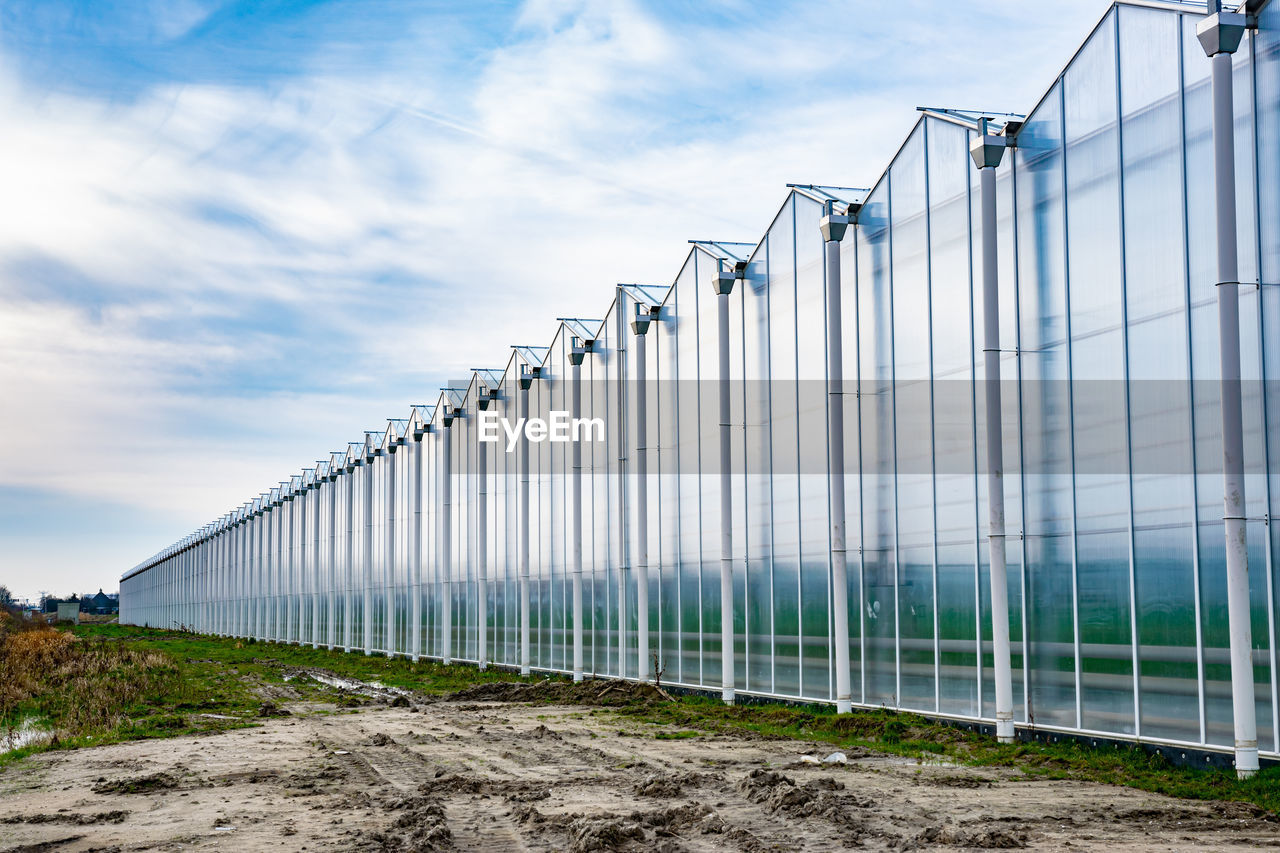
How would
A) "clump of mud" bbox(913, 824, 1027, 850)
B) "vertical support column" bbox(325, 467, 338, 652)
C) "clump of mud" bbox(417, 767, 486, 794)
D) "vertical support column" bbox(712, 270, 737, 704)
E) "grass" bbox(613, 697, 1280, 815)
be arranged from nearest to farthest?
"clump of mud" bbox(913, 824, 1027, 850) → "grass" bbox(613, 697, 1280, 815) → "clump of mud" bbox(417, 767, 486, 794) → "vertical support column" bbox(712, 270, 737, 704) → "vertical support column" bbox(325, 467, 338, 652)

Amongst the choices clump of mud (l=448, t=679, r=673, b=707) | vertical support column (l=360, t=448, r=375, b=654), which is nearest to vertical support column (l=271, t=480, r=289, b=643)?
vertical support column (l=360, t=448, r=375, b=654)

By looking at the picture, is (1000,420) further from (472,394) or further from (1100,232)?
(472,394)

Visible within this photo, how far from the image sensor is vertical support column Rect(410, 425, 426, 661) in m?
63.7

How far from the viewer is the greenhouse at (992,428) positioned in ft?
61.1

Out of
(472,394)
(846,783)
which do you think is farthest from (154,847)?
(472,394)

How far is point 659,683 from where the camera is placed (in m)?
37.2

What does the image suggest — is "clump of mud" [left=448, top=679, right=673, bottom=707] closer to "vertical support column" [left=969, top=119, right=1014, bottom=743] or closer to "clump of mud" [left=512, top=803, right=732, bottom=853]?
"vertical support column" [left=969, top=119, right=1014, bottom=743]

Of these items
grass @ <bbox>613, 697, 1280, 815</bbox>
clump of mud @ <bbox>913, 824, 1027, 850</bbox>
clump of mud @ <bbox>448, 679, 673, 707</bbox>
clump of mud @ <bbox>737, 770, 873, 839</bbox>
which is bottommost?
clump of mud @ <bbox>448, 679, 673, 707</bbox>

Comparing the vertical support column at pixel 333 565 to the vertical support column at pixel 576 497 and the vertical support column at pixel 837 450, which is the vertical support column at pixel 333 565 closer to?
the vertical support column at pixel 576 497

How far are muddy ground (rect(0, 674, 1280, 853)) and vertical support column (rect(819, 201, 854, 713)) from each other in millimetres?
3251

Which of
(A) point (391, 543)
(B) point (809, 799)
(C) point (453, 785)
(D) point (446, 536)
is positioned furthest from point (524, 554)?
(B) point (809, 799)

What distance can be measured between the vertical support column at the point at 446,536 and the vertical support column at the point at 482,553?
3842 millimetres

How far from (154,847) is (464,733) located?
13.4 m

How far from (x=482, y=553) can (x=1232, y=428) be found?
1562 inches
